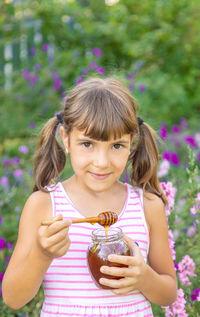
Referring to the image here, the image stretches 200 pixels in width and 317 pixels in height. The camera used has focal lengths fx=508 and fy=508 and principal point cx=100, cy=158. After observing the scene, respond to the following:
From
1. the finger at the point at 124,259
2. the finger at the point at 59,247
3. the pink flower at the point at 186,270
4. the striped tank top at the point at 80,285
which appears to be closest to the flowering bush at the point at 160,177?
the pink flower at the point at 186,270

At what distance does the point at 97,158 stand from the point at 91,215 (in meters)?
0.27

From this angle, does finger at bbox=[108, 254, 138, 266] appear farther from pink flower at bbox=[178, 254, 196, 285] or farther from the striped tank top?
pink flower at bbox=[178, 254, 196, 285]

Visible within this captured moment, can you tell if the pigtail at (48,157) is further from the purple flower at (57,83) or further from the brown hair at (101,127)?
the purple flower at (57,83)

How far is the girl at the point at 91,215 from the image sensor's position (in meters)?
1.71

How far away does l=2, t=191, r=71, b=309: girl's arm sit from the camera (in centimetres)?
153

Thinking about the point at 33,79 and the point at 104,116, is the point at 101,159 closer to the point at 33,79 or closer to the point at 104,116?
the point at 104,116

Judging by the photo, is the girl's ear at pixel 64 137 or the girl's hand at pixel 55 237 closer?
the girl's hand at pixel 55 237

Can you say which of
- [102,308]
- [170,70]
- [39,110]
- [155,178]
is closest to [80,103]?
[155,178]

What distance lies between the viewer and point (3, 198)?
3068mm

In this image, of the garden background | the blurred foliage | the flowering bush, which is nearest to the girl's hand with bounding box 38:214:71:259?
the flowering bush

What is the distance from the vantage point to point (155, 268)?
198 cm

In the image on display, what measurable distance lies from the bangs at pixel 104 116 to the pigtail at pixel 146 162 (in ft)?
0.84

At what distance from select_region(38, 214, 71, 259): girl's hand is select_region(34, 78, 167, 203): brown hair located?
0.39m

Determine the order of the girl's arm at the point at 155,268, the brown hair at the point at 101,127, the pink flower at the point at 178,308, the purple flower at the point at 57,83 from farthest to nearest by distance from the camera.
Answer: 1. the purple flower at the point at 57,83
2. the pink flower at the point at 178,308
3. the brown hair at the point at 101,127
4. the girl's arm at the point at 155,268
